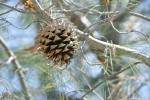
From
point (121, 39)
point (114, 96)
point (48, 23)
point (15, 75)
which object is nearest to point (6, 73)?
point (15, 75)

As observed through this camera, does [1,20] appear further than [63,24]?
Yes

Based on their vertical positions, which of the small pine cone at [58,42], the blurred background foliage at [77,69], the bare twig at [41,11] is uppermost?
the bare twig at [41,11]

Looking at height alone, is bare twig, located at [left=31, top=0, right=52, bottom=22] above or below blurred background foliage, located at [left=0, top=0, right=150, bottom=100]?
above

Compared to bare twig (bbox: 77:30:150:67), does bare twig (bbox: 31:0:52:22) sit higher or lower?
higher

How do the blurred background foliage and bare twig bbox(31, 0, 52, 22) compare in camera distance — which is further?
the blurred background foliage

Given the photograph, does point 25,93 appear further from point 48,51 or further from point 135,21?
point 135,21

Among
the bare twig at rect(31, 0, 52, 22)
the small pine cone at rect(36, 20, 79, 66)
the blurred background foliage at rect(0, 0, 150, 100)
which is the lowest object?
the blurred background foliage at rect(0, 0, 150, 100)

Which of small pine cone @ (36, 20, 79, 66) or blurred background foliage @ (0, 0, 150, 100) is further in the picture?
blurred background foliage @ (0, 0, 150, 100)
